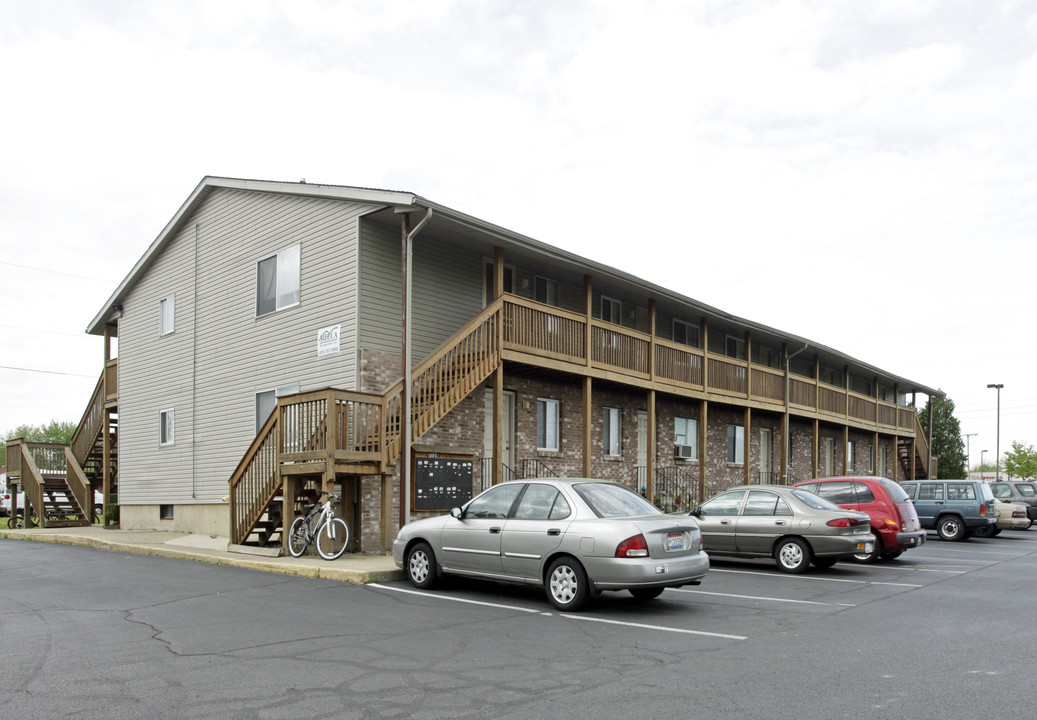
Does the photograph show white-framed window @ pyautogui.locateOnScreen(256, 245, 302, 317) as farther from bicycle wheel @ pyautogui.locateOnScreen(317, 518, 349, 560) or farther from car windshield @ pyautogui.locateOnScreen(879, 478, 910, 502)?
car windshield @ pyautogui.locateOnScreen(879, 478, 910, 502)

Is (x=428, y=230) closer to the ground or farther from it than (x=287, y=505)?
farther from it

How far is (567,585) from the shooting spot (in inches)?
389

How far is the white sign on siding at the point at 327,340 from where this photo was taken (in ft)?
55.5

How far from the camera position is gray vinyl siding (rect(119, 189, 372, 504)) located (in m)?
17.4

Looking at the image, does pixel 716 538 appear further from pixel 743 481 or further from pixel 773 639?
pixel 743 481

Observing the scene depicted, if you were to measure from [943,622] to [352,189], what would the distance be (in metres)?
12.1

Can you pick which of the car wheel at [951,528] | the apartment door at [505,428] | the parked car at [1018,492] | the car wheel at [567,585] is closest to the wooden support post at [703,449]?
the car wheel at [951,528]

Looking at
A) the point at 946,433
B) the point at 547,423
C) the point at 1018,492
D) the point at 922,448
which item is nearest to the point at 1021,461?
the point at 946,433

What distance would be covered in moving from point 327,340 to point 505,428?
467cm

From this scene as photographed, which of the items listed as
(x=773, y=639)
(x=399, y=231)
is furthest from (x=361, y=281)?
(x=773, y=639)

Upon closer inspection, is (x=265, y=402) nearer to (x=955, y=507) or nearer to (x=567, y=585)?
(x=567, y=585)

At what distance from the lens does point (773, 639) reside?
8.36m

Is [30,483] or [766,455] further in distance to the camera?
[766,455]

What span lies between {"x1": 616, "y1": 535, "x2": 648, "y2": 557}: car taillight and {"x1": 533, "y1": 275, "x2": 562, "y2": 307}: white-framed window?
1149cm
